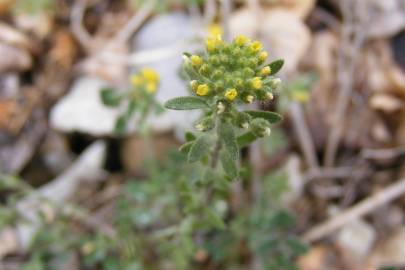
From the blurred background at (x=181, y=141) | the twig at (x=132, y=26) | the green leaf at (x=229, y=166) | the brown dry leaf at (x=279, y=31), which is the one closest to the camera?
the green leaf at (x=229, y=166)

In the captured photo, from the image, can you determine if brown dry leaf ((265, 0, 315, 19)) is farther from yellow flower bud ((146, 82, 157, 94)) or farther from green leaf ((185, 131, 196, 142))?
green leaf ((185, 131, 196, 142))

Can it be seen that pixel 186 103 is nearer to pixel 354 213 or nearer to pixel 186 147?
pixel 186 147

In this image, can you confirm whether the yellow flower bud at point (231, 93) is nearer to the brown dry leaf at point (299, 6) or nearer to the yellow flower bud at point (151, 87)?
the yellow flower bud at point (151, 87)

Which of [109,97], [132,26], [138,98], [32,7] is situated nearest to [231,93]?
[138,98]

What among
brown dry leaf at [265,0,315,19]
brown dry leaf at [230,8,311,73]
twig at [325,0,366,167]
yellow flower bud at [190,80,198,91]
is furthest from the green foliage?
yellow flower bud at [190,80,198,91]

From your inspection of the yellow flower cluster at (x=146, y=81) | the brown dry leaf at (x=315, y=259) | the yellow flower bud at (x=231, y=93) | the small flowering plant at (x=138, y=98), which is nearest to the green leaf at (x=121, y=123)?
the small flowering plant at (x=138, y=98)

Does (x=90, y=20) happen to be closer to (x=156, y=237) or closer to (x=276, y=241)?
(x=156, y=237)
